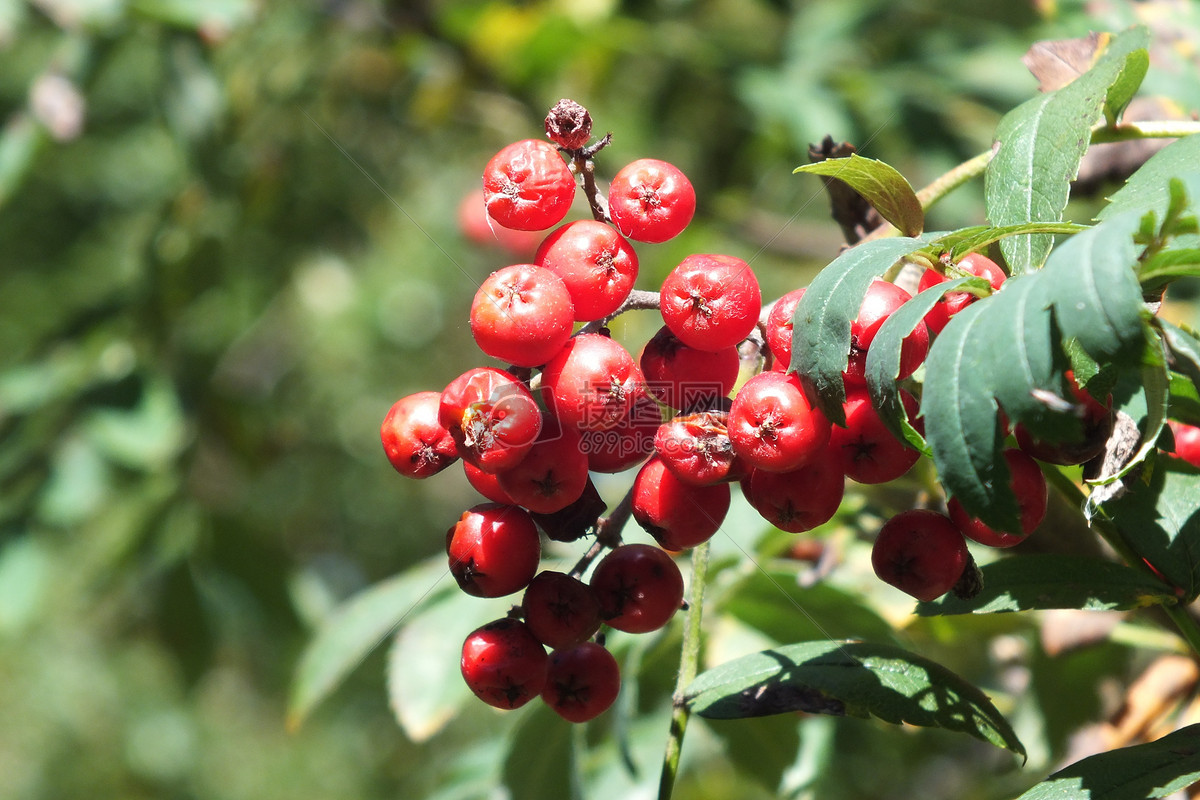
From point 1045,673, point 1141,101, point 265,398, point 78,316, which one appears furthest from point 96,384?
point 1141,101

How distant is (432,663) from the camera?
184 centimetres

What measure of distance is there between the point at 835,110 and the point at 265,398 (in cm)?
217

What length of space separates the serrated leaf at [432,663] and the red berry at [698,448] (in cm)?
96

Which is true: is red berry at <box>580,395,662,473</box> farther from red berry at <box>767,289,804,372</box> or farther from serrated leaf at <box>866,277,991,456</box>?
serrated leaf at <box>866,277,991,456</box>

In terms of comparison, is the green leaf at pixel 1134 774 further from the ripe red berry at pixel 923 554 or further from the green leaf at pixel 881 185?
the green leaf at pixel 881 185

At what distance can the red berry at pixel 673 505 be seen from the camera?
1.06m

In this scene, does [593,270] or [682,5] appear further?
[682,5]

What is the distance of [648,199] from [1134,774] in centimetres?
81

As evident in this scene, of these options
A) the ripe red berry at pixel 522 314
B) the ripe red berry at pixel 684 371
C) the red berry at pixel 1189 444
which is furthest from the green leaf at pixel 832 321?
the red berry at pixel 1189 444

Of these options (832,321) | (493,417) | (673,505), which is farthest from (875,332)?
(493,417)

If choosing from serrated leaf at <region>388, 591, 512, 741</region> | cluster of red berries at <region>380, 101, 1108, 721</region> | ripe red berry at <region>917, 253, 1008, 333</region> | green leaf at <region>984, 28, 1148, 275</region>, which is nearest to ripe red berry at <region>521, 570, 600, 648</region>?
cluster of red berries at <region>380, 101, 1108, 721</region>

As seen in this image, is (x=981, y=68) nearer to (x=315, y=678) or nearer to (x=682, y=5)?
(x=682, y=5)

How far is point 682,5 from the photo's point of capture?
131 inches

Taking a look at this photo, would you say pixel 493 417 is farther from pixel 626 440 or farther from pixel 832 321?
pixel 832 321
